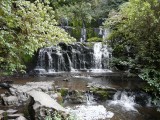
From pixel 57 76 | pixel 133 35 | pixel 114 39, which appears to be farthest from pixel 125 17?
pixel 57 76

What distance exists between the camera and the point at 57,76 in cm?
1370

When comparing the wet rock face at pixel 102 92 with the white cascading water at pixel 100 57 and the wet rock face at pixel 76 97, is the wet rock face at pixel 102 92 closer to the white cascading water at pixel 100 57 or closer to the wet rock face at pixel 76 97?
the wet rock face at pixel 76 97

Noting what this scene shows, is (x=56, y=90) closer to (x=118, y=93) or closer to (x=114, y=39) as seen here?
(x=118, y=93)

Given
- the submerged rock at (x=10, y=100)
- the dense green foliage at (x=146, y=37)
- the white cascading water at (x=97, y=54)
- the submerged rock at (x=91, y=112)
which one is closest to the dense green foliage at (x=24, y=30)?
the submerged rock at (x=10, y=100)

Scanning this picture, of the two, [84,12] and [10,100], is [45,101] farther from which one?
[84,12]

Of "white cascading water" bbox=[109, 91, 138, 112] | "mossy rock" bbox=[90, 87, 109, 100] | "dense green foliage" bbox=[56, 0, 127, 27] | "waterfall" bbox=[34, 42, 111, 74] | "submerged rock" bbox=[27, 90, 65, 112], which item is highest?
"dense green foliage" bbox=[56, 0, 127, 27]

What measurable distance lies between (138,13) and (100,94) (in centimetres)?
366

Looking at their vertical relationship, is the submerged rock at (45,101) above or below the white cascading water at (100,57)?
below

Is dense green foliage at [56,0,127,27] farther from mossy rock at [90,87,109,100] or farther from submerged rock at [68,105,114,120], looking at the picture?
submerged rock at [68,105,114,120]

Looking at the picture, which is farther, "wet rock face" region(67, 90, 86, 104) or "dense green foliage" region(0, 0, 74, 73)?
"wet rock face" region(67, 90, 86, 104)

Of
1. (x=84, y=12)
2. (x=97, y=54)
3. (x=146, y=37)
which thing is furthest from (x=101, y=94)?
(x=84, y=12)

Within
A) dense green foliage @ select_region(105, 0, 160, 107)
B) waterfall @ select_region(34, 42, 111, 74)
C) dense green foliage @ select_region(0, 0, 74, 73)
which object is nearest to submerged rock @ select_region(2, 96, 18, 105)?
dense green foliage @ select_region(0, 0, 74, 73)

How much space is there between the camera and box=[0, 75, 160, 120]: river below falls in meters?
8.83

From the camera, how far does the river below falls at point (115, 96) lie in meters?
8.83
